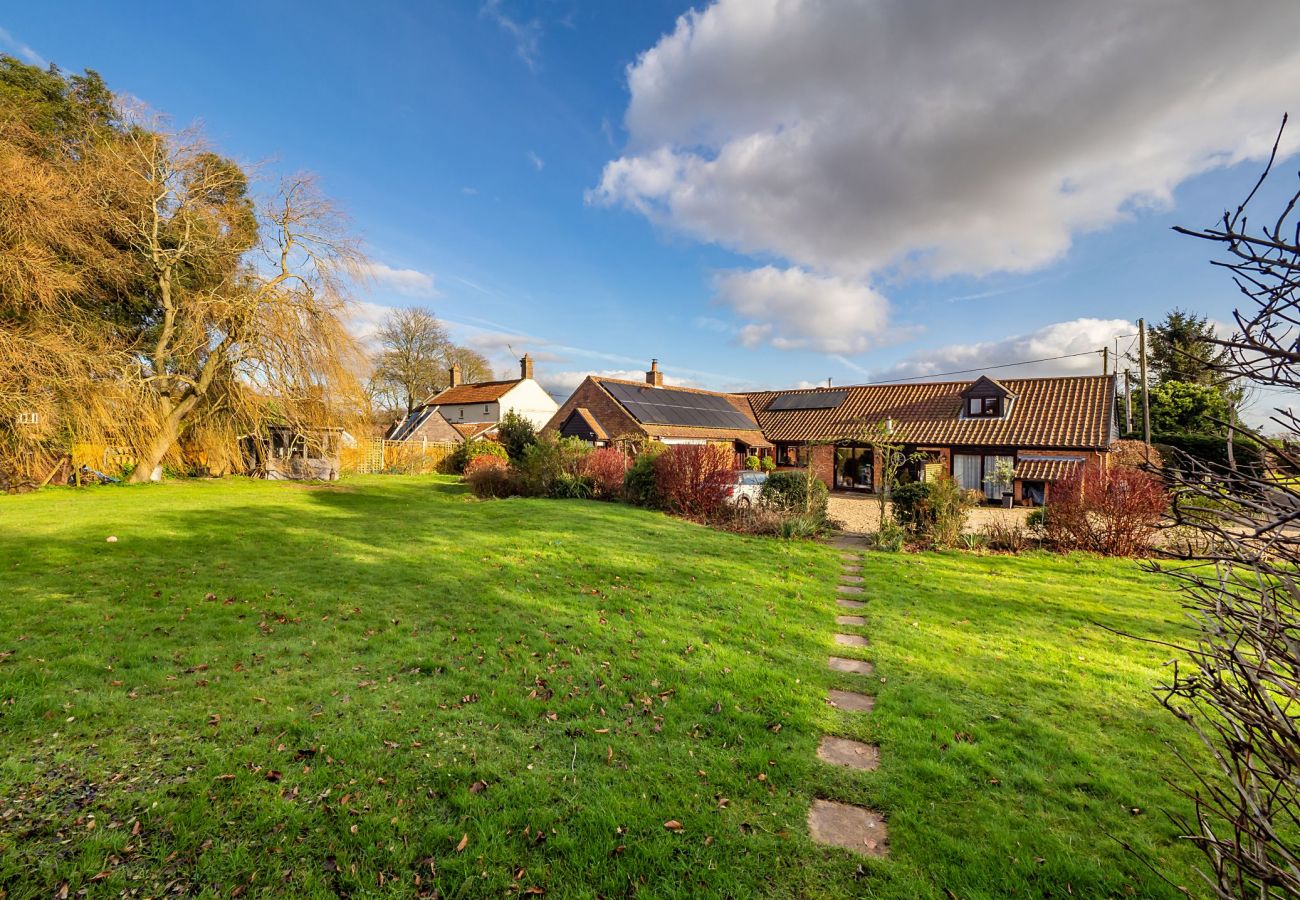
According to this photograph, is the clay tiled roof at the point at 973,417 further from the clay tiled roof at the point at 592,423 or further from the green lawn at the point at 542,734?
the green lawn at the point at 542,734

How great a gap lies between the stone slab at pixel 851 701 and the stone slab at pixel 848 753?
53cm

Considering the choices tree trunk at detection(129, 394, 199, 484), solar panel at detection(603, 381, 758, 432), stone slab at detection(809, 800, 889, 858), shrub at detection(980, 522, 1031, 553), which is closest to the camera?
stone slab at detection(809, 800, 889, 858)

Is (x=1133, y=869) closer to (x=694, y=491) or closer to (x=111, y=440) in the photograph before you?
(x=694, y=491)

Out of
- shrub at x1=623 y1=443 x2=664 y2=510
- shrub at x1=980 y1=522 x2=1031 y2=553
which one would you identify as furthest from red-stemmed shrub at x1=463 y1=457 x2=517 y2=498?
shrub at x1=980 y1=522 x2=1031 y2=553

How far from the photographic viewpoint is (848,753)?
439cm

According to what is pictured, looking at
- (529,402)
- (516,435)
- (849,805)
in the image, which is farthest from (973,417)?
(529,402)

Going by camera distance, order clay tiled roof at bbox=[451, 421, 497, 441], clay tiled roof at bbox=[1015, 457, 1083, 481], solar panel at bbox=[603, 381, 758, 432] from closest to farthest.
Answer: clay tiled roof at bbox=[1015, 457, 1083, 481]
solar panel at bbox=[603, 381, 758, 432]
clay tiled roof at bbox=[451, 421, 497, 441]

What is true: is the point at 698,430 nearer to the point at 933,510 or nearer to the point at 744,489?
the point at 744,489

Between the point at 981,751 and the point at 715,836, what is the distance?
2.41 m

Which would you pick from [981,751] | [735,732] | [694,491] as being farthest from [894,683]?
[694,491]

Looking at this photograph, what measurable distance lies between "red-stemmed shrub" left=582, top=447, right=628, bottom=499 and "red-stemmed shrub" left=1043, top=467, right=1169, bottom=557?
1194 cm

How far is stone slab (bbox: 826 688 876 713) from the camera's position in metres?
5.08

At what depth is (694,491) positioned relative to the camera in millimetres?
16281

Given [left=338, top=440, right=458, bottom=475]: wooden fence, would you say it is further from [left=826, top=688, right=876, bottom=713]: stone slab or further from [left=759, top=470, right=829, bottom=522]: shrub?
[left=826, top=688, right=876, bottom=713]: stone slab
